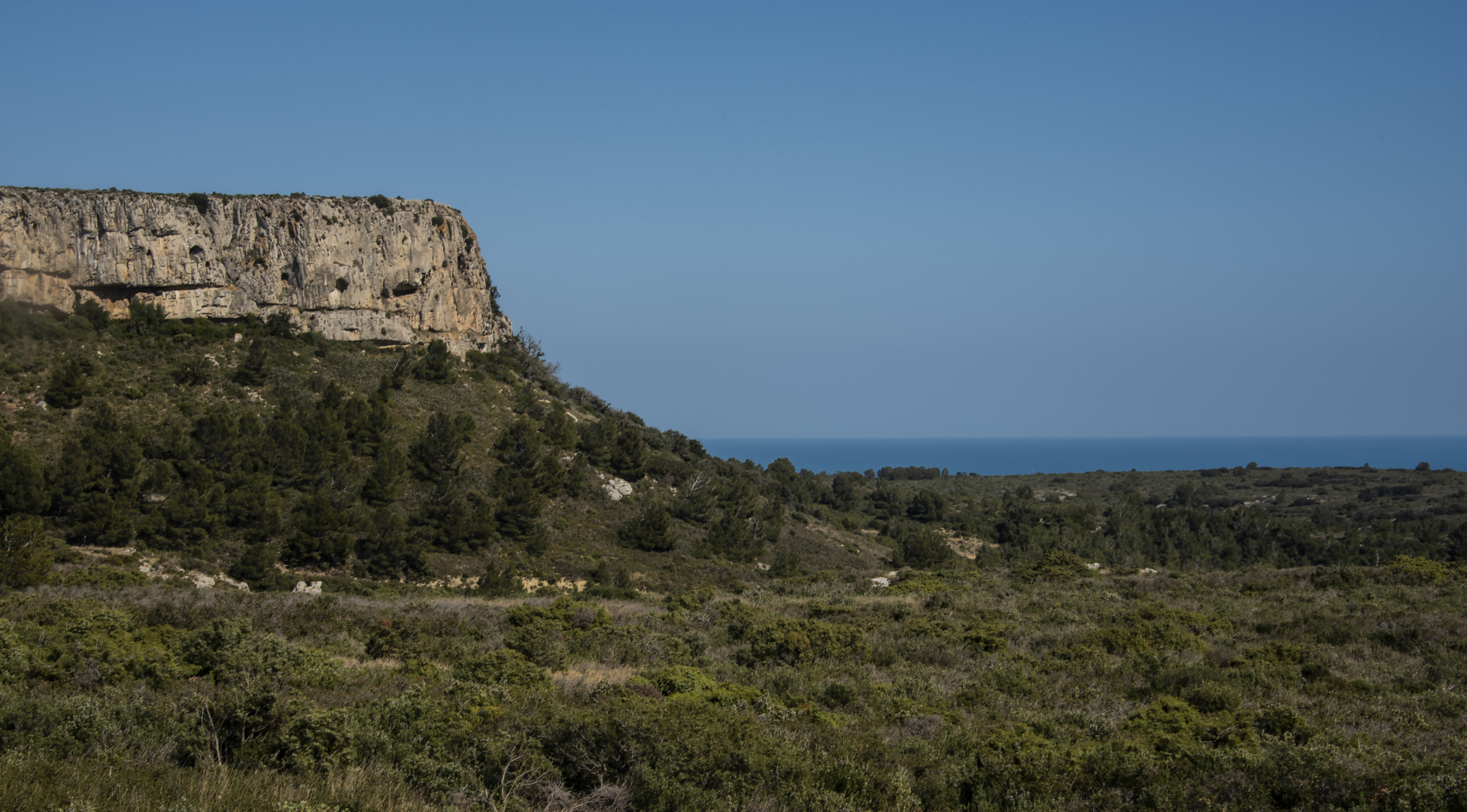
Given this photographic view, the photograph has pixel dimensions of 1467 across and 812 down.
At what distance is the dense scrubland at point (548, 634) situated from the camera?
6207 mm

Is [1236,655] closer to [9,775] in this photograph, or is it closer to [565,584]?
[9,775]

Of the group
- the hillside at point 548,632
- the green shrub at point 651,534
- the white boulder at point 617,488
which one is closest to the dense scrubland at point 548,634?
the hillside at point 548,632

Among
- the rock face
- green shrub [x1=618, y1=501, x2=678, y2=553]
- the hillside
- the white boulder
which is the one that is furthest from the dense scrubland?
the rock face

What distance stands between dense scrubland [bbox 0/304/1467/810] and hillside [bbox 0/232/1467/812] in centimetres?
6

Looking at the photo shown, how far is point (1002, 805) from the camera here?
250 inches

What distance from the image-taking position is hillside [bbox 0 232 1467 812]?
6.21 m

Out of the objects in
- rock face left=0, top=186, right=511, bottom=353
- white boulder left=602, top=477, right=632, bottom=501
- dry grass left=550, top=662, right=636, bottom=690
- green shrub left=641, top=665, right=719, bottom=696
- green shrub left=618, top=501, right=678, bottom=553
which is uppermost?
rock face left=0, top=186, right=511, bottom=353

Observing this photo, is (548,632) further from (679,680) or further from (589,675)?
(679,680)

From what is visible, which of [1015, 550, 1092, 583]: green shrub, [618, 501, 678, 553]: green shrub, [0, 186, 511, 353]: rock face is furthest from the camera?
[0, 186, 511, 353]: rock face

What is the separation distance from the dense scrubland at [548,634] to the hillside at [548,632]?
2.3 inches

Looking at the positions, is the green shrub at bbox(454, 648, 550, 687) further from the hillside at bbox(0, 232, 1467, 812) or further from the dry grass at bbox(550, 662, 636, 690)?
the dry grass at bbox(550, 662, 636, 690)

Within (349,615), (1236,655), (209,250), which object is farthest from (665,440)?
(1236,655)

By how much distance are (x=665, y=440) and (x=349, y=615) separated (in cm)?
3237

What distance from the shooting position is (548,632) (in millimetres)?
13086
